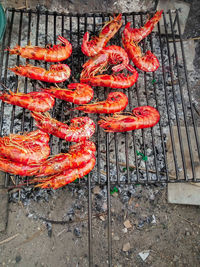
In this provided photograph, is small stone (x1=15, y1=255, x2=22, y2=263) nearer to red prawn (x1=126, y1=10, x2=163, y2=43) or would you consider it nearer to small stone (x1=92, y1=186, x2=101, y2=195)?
small stone (x1=92, y1=186, x2=101, y2=195)

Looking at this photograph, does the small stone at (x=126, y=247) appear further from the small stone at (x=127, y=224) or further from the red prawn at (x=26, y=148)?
the red prawn at (x=26, y=148)

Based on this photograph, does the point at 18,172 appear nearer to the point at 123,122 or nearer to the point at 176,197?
the point at 123,122

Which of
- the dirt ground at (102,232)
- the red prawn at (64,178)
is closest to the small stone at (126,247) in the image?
the dirt ground at (102,232)

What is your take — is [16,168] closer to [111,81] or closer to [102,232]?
[102,232]

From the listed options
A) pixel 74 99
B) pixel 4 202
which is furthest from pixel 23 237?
pixel 74 99

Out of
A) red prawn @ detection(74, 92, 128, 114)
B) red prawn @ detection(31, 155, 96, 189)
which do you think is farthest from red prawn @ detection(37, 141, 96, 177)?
red prawn @ detection(74, 92, 128, 114)

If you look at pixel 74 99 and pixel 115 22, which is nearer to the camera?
pixel 74 99
